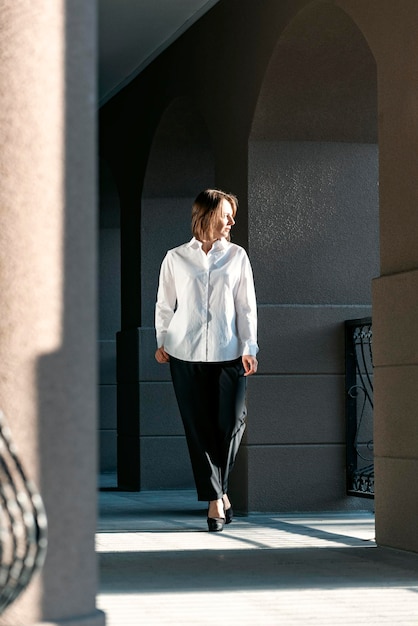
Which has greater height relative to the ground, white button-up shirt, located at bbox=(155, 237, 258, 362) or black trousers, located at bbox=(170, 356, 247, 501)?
white button-up shirt, located at bbox=(155, 237, 258, 362)

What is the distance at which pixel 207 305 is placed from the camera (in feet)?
21.2

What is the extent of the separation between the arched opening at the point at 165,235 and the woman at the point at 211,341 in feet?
12.7

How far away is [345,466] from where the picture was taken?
791 cm

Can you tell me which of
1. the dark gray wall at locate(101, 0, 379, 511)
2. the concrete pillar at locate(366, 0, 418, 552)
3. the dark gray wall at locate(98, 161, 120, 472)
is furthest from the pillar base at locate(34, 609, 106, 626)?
the dark gray wall at locate(98, 161, 120, 472)

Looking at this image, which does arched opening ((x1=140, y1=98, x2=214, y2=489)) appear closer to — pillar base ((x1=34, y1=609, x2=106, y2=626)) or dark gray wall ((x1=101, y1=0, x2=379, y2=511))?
dark gray wall ((x1=101, y1=0, x2=379, y2=511))

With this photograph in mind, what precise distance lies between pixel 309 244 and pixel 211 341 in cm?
191

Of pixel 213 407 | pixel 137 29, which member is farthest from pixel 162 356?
pixel 137 29

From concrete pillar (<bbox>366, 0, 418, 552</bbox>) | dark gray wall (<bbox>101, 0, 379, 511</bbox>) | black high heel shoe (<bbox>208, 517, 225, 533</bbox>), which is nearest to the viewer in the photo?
concrete pillar (<bbox>366, 0, 418, 552</bbox>)

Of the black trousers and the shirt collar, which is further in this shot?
the shirt collar

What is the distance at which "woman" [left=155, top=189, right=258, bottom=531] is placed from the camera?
6348 millimetres

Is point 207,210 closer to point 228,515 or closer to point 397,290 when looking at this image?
point 397,290

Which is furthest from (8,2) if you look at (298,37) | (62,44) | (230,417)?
(298,37)

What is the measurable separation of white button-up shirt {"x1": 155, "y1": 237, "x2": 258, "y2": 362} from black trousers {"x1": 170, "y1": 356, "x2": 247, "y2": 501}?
0.23 feet

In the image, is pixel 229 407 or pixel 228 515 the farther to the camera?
pixel 228 515
